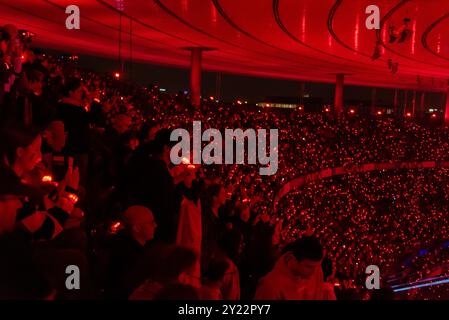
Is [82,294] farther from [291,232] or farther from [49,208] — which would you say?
[291,232]

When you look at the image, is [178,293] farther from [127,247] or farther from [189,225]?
[189,225]

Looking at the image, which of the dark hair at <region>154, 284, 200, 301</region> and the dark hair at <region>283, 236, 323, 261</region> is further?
the dark hair at <region>283, 236, 323, 261</region>

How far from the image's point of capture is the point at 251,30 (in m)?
12.7

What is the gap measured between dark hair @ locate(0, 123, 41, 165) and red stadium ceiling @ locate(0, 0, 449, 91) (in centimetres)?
692

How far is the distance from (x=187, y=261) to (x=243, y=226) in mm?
2534

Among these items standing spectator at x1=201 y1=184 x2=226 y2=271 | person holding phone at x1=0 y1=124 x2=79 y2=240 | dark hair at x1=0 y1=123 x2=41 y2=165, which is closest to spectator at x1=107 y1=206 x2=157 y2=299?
person holding phone at x1=0 y1=124 x2=79 y2=240

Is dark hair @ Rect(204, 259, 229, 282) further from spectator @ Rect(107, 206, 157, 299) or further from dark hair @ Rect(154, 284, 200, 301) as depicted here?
dark hair @ Rect(154, 284, 200, 301)

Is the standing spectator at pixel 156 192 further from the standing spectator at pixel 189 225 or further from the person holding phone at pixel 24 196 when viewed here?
the person holding phone at pixel 24 196

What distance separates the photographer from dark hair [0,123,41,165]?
2.78 metres

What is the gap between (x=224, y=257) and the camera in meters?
3.69

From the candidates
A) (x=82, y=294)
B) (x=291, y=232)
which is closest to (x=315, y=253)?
(x=82, y=294)

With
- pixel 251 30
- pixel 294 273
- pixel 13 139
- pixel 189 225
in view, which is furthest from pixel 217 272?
pixel 251 30

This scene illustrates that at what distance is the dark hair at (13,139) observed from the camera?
278 cm

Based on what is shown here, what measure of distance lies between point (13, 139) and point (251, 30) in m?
10.2
